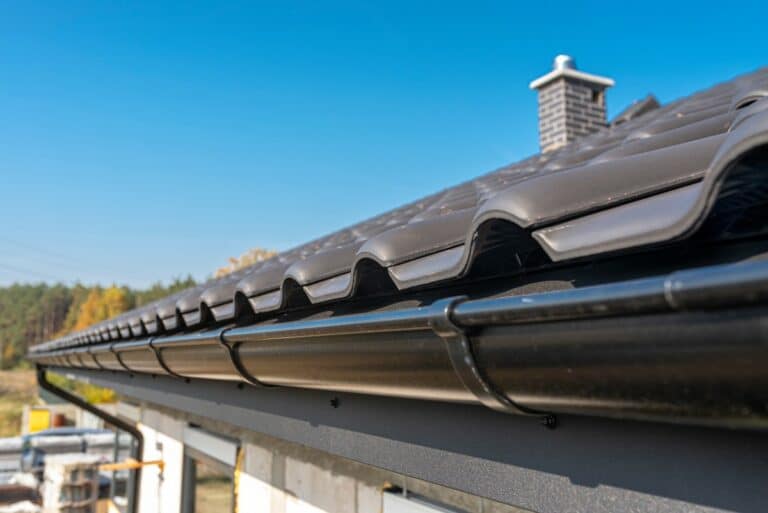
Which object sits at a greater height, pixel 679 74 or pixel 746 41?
pixel 746 41

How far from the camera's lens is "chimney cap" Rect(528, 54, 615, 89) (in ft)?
25.3

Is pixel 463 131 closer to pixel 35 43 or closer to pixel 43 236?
pixel 35 43

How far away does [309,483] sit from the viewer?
116 inches

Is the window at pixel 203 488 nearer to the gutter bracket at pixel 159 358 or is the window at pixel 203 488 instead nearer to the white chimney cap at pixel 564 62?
the gutter bracket at pixel 159 358

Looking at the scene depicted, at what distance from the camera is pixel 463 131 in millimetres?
24406

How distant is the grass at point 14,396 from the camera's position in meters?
31.8

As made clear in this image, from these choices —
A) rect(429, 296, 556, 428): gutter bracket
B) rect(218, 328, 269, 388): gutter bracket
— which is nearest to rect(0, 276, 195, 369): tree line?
rect(218, 328, 269, 388): gutter bracket

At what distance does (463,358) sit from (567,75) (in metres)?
7.24

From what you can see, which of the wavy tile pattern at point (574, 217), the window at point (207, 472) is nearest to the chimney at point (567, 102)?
the window at point (207, 472)

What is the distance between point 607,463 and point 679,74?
2441cm

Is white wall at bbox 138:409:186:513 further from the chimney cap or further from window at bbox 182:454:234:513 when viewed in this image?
the chimney cap

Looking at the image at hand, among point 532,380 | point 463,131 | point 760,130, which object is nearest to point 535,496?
point 532,380

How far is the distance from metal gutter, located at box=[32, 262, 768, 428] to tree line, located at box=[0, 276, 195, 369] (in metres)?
59.5

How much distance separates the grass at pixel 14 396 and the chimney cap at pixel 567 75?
3125 cm
